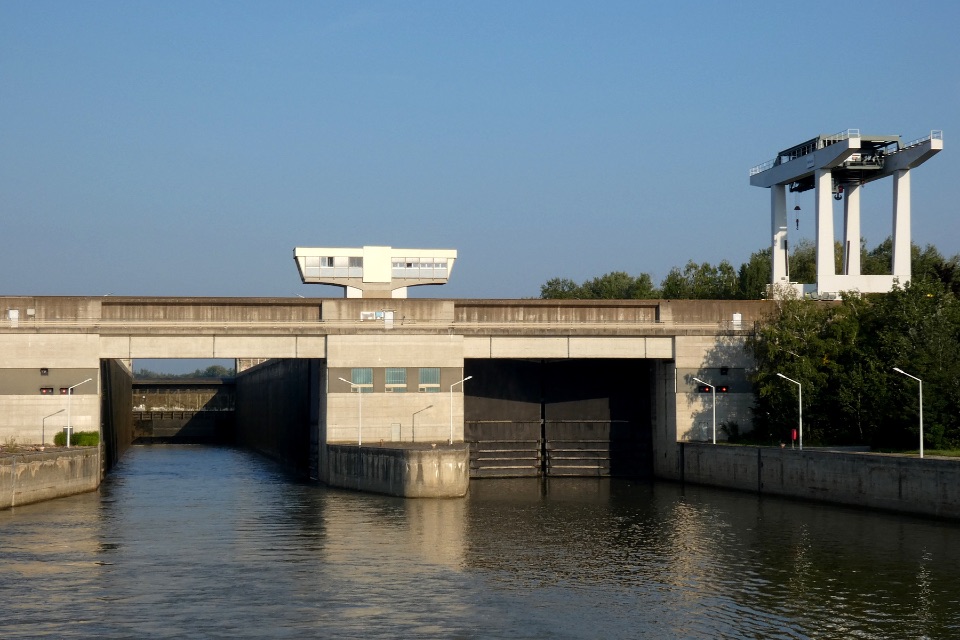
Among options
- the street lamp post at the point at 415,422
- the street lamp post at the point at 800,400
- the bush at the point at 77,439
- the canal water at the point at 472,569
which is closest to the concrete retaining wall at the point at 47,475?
the bush at the point at 77,439

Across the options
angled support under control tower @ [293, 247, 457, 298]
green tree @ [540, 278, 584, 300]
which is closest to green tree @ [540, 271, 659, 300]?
green tree @ [540, 278, 584, 300]

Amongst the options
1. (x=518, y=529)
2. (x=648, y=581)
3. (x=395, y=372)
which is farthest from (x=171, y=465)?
(x=648, y=581)

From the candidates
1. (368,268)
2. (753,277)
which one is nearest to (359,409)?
(368,268)

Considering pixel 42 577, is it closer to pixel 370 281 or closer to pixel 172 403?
pixel 370 281

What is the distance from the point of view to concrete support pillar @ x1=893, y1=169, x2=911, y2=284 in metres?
80.7

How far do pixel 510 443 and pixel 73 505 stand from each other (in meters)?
29.9

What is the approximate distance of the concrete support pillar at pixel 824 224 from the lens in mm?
80938

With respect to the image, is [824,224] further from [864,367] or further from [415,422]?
[415,422]

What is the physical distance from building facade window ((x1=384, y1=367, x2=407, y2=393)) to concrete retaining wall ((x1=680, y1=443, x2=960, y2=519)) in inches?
727

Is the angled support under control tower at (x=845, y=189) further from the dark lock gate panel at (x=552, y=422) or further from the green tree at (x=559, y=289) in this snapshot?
the green tree at (x=559, y=289)

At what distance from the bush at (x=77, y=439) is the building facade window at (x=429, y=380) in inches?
799

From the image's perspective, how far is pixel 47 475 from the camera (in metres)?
61.3

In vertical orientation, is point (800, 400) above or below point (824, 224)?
below

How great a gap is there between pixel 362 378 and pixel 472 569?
33.1 m
